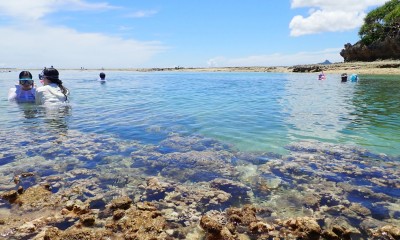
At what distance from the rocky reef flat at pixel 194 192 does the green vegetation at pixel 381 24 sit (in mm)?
78243

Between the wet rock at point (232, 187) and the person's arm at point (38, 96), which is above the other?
the person's arm at point (38, 96)

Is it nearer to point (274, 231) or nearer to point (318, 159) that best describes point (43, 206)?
point (274, 231)

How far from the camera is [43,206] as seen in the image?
5.66 meters

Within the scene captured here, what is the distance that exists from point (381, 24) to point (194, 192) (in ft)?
294

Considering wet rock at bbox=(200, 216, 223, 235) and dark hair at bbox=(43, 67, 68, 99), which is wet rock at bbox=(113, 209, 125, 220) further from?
dark hair at bbox=(43, 67, 68, 99)

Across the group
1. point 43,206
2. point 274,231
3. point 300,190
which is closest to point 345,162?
point 300,190

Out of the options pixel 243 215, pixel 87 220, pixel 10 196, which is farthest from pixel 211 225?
pixel 10 196

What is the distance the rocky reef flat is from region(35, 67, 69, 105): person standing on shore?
5439 millimetres

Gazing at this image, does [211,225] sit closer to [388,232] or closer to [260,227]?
[260,227]

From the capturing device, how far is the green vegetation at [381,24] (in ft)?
233

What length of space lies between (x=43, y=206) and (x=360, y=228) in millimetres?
5805

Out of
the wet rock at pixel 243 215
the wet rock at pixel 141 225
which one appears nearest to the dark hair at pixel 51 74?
the wet rock at pixel 141 225

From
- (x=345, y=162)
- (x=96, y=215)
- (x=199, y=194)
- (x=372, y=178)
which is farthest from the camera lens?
(x=345, y=162)

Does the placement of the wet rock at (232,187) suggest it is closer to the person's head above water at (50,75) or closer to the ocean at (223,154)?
the ocean at (223,154)
